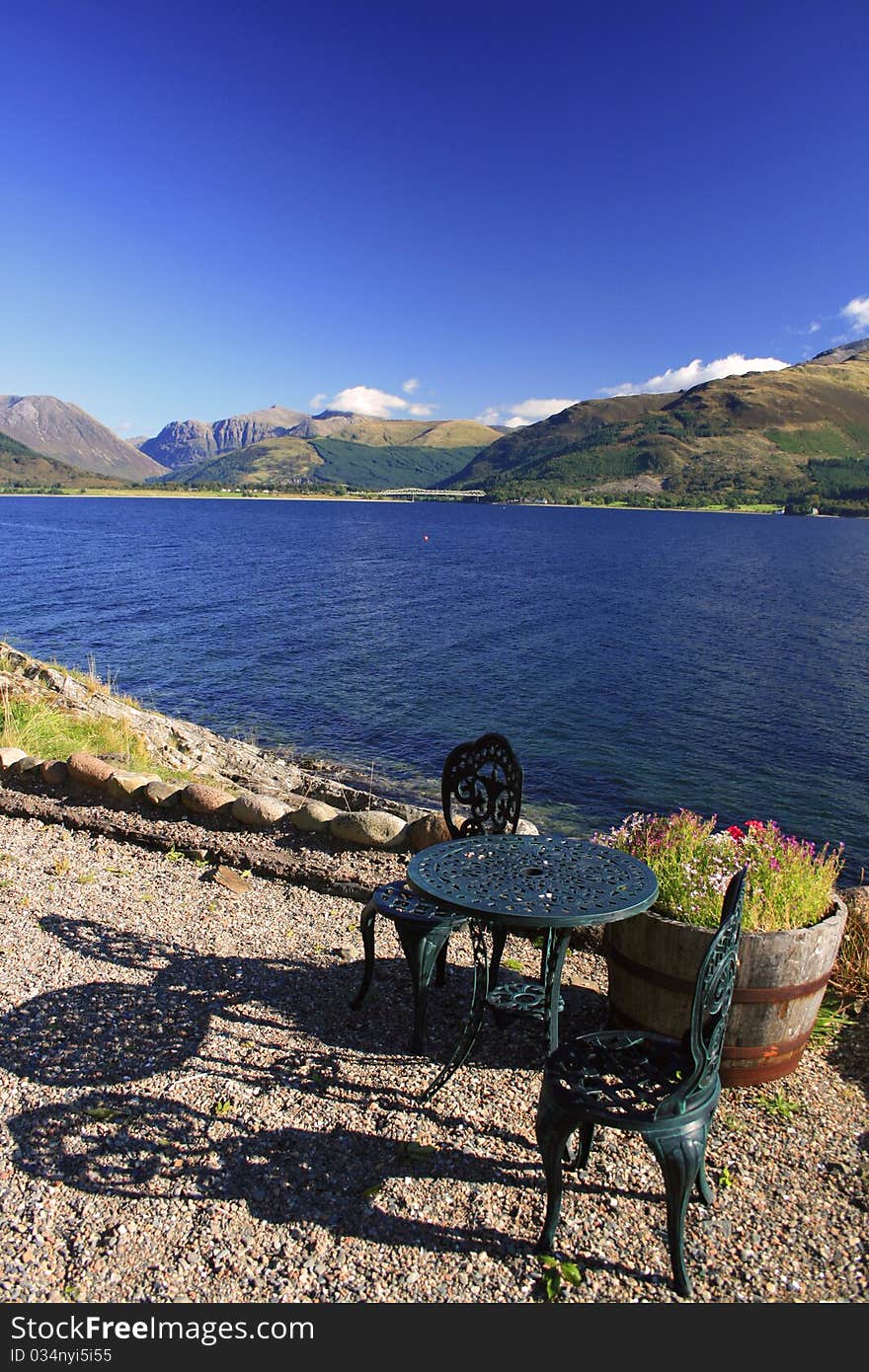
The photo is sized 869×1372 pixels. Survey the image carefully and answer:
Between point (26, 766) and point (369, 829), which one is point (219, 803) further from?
point (26, 766)

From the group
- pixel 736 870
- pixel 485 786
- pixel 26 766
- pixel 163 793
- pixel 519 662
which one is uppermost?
pixel 485 786

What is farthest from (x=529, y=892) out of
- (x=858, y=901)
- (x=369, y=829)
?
(x=369, y=829)

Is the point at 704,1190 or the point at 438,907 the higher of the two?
the point at 438,907

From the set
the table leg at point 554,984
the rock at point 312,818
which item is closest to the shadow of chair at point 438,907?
the table leg at point 554,984

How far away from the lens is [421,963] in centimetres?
499

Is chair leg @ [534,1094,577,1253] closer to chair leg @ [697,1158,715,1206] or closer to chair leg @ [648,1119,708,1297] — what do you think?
chair leg @ [648,1119,708,1297]

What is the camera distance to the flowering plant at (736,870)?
489 centimetres

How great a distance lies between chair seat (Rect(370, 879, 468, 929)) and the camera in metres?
5.04

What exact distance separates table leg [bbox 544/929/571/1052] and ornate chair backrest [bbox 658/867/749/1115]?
1077 millimetres

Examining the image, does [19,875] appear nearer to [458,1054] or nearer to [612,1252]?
[458,1054]

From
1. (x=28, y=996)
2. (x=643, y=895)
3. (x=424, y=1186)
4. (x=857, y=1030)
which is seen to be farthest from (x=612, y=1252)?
(x=28, y=996)

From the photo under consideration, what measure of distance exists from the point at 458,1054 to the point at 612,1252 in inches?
51.2

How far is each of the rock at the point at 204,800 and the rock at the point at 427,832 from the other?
6.97ft

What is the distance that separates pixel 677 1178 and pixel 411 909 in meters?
2.24
